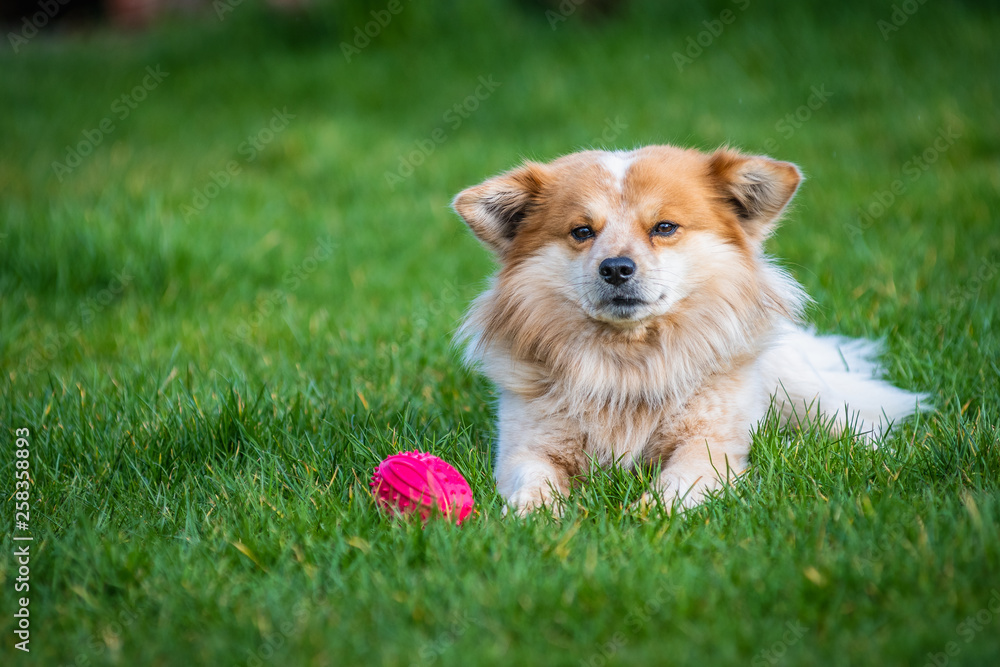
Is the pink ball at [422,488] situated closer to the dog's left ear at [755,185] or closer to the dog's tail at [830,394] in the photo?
the dog's tail at [830,394]

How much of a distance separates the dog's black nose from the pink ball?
802mm

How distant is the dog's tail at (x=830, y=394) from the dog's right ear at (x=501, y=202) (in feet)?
3.40

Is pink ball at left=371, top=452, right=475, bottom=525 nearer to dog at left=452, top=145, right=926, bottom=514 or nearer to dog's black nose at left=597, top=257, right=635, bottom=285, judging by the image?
dog at left=452, top=145, right=926, bottom=514

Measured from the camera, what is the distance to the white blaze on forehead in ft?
10.4

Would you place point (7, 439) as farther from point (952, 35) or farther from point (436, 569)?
point (952, 35)

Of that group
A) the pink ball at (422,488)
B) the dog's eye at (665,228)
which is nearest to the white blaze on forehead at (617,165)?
the dog's eye at (665,228)

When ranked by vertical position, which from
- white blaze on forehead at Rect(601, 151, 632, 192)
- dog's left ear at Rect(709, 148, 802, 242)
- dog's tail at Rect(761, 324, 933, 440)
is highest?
dog's left ear at Rect(709, 148, 802, 242)

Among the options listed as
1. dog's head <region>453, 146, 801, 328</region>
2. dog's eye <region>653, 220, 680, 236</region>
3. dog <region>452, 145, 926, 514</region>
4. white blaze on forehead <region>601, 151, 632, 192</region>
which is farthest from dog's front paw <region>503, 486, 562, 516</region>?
white blaze on forehead <region>601, 151, 632, 192</region>

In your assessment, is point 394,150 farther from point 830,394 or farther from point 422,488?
point 422,488

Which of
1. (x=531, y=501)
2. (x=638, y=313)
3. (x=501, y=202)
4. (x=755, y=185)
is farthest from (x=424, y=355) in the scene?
(x=755, y=185)

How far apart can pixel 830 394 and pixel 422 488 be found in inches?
66.3

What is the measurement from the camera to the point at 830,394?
3.53m

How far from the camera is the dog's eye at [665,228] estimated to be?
3.16 metres

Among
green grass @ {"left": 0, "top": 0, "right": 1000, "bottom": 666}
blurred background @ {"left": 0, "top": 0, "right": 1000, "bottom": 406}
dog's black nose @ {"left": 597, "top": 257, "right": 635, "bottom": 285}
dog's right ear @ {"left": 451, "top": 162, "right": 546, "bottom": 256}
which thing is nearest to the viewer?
green grass @ {"left": 0, "top": 0, "right": 1000, "bottom": 666}
